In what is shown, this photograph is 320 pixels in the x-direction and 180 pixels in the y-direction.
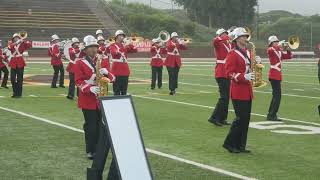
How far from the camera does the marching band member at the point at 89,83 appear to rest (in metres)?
8.48

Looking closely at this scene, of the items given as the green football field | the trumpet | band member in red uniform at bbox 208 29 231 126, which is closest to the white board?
the green football field

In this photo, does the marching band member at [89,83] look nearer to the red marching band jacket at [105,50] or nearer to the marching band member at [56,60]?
the red marching band jacket at [105,50]

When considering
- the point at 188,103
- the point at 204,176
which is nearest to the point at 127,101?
the point at 204,176

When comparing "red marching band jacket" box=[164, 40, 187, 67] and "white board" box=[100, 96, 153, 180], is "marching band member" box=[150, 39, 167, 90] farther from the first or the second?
"white board" box=[100, 96, 153, 180]

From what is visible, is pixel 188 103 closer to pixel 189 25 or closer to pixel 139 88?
pixel 139 88

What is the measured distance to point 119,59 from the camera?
14.9m

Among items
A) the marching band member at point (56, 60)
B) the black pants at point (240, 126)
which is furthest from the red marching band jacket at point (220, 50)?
the marching band member at point (56, 60)

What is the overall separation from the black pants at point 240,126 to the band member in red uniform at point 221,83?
8.91 feet

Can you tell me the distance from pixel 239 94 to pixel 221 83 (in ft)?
9.99

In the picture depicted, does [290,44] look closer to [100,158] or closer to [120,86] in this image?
[120,86]

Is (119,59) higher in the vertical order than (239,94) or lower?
higher

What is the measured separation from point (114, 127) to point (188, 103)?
10.7m

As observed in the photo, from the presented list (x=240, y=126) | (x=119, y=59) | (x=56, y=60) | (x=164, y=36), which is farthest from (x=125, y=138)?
(x=164, y=36)

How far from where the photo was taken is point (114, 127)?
589 cm
